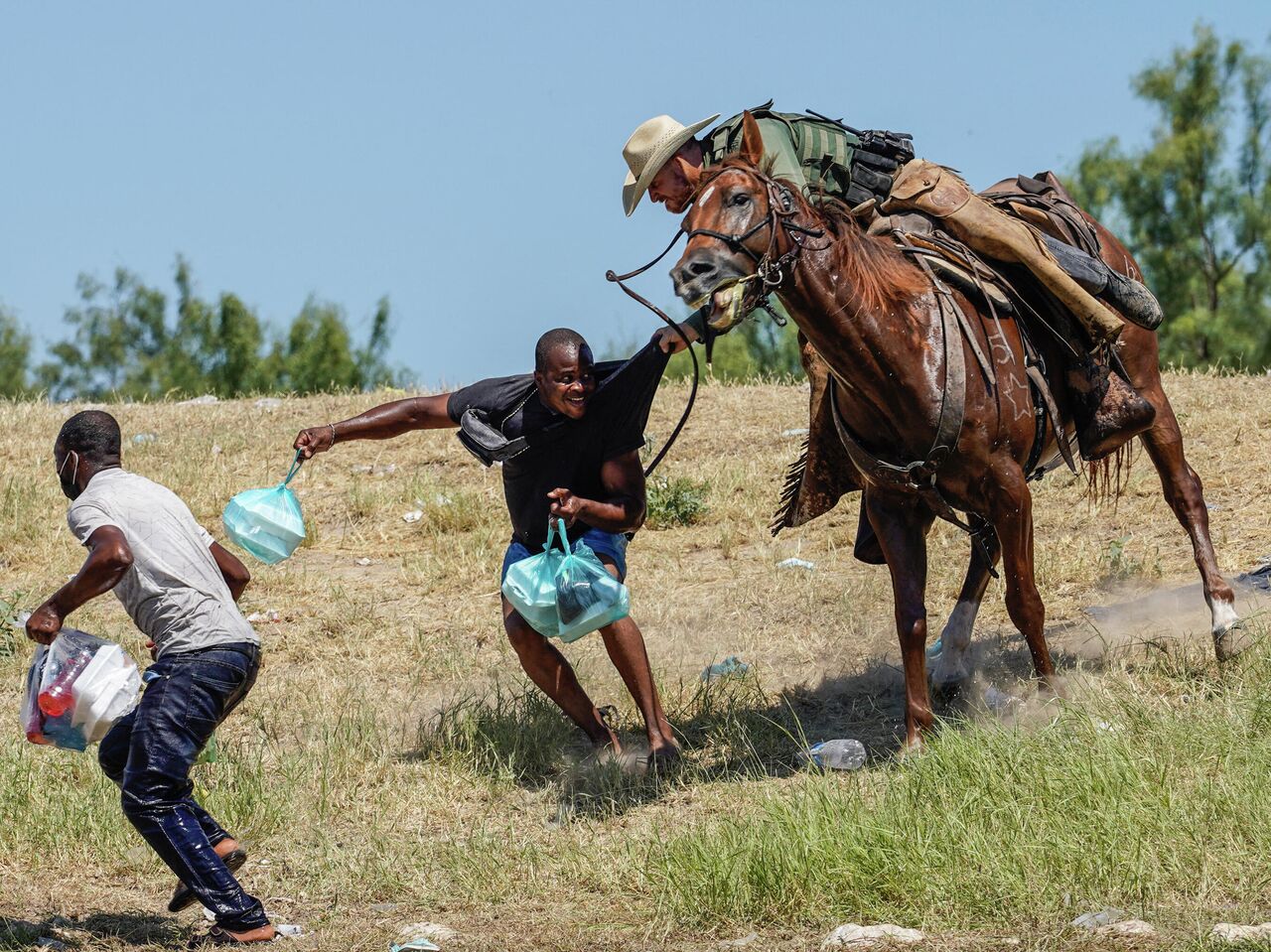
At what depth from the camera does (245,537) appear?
6199mm

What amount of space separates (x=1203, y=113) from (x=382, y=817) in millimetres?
30241

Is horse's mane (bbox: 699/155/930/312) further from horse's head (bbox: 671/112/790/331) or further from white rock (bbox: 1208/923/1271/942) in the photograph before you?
white rock (bbox: 1208/923/1271/942)

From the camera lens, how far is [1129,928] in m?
4.71

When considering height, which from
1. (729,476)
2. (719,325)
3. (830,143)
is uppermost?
(830,143)

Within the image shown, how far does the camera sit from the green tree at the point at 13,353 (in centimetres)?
4050

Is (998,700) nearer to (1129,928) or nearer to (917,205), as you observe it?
(917,205)

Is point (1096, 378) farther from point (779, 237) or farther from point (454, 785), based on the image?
point (454, 785)

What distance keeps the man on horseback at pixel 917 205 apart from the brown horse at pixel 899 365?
213 mm

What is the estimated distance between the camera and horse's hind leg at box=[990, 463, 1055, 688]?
6664mm

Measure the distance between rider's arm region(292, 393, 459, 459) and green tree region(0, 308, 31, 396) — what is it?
119 feet

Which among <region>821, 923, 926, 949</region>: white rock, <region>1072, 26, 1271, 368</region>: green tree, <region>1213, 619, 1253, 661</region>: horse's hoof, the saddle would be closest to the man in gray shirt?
<region>821, 923, 926, 949</region>: white rock

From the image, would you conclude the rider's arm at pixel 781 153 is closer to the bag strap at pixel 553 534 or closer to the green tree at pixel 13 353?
the bag strap at pixel 553 534

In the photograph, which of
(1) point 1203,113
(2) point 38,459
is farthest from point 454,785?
(1) point 1203,113

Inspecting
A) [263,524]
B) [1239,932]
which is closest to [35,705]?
[263,524]
